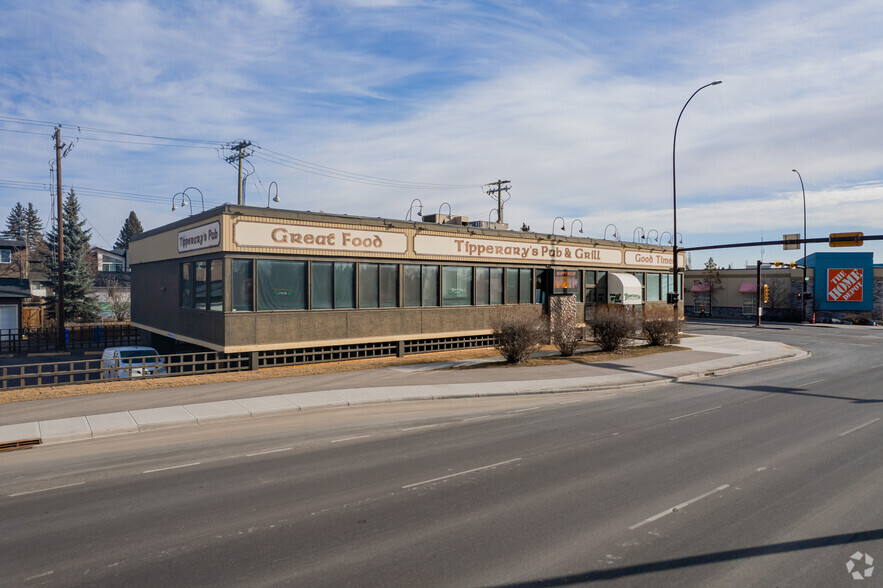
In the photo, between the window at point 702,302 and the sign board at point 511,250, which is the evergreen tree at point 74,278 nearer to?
the sign board at point 511,250

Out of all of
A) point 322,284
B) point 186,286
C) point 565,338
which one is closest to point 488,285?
point 565,338

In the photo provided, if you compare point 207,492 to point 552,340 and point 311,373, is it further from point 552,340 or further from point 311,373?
point 552,340

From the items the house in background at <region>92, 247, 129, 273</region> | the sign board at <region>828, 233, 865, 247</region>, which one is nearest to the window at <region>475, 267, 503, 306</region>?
the sign board at <region>828, 233, 865, 247</region>

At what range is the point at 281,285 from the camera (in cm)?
2130

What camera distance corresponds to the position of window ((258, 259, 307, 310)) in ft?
68.5

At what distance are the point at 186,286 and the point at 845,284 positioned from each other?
195 ft

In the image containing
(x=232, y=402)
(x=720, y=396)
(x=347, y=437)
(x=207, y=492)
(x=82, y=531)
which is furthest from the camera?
(x=720, y=396)

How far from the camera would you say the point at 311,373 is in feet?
65.9

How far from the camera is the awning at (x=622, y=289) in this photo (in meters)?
35.2

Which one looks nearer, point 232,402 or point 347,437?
point 347,437

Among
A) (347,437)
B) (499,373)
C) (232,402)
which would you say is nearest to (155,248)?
(232,402)

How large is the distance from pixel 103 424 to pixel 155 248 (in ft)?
60.3

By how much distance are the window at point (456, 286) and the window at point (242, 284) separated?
9.64 m

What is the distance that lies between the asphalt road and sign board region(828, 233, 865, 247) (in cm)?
1685
